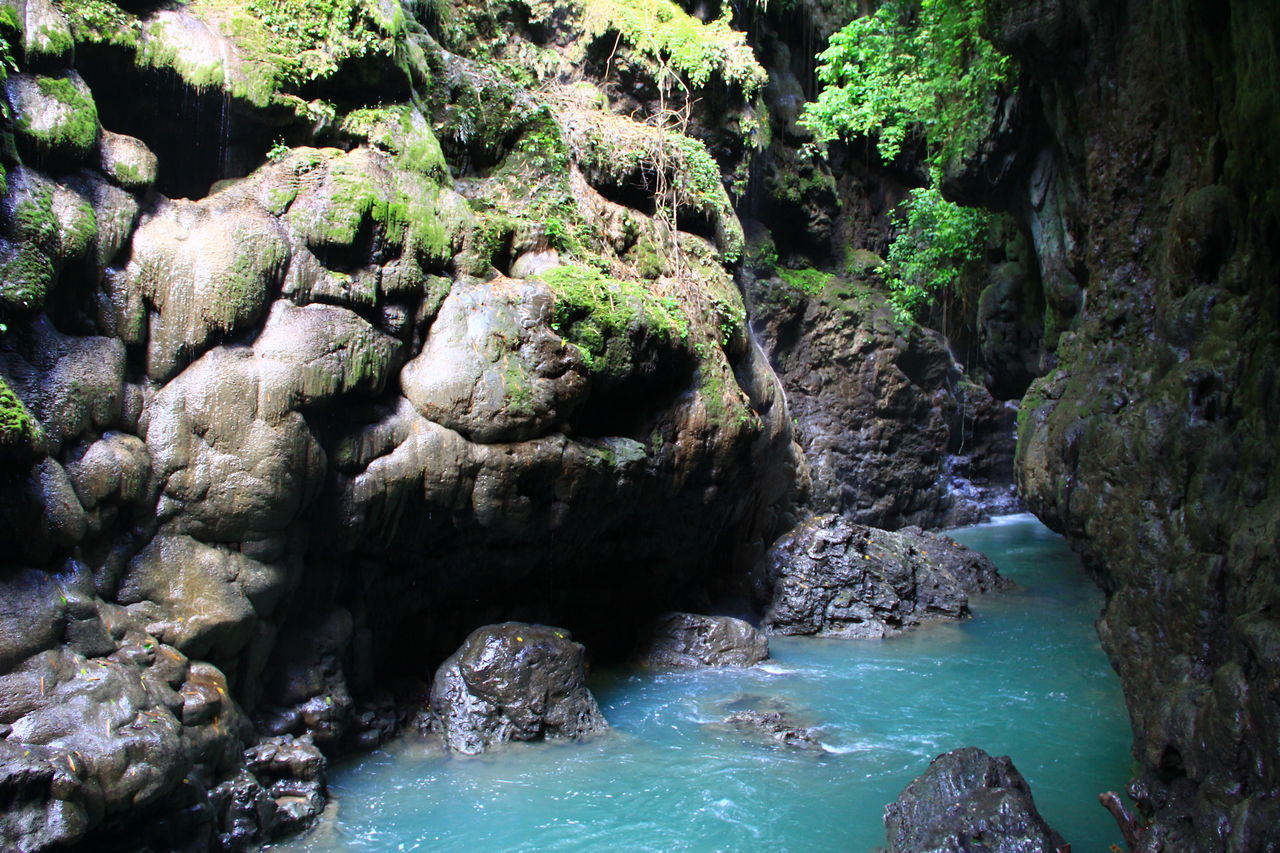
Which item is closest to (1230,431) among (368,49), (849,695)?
(849,695)

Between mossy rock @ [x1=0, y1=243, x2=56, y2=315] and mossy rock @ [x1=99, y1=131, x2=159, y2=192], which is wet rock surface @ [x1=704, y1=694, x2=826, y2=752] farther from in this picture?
mossy rock @ [x1=99, y1=131, x2=159, y2=192]

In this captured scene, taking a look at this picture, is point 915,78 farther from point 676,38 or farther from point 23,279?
point 23,279

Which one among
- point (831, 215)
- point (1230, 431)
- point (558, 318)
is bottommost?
point (1230, 431)

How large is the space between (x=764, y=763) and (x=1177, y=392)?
16.0 ft

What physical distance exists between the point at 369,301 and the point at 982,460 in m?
20.9

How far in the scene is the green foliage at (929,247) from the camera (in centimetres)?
1691

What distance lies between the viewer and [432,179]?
9.57 m

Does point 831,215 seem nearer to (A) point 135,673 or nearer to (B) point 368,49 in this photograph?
(B) point 368,49

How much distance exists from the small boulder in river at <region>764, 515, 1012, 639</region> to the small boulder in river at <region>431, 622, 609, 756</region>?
5.19 meters

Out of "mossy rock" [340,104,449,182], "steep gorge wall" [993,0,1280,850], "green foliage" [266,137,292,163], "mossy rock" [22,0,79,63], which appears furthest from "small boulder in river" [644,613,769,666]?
"mossy rock" [22,0,79,63]

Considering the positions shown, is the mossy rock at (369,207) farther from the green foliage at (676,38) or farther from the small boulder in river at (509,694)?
the green foliage at (676,38)

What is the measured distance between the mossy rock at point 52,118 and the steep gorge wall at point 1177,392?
8367mm

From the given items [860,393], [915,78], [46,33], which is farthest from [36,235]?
[860,393]

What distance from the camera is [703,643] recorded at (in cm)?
1179
